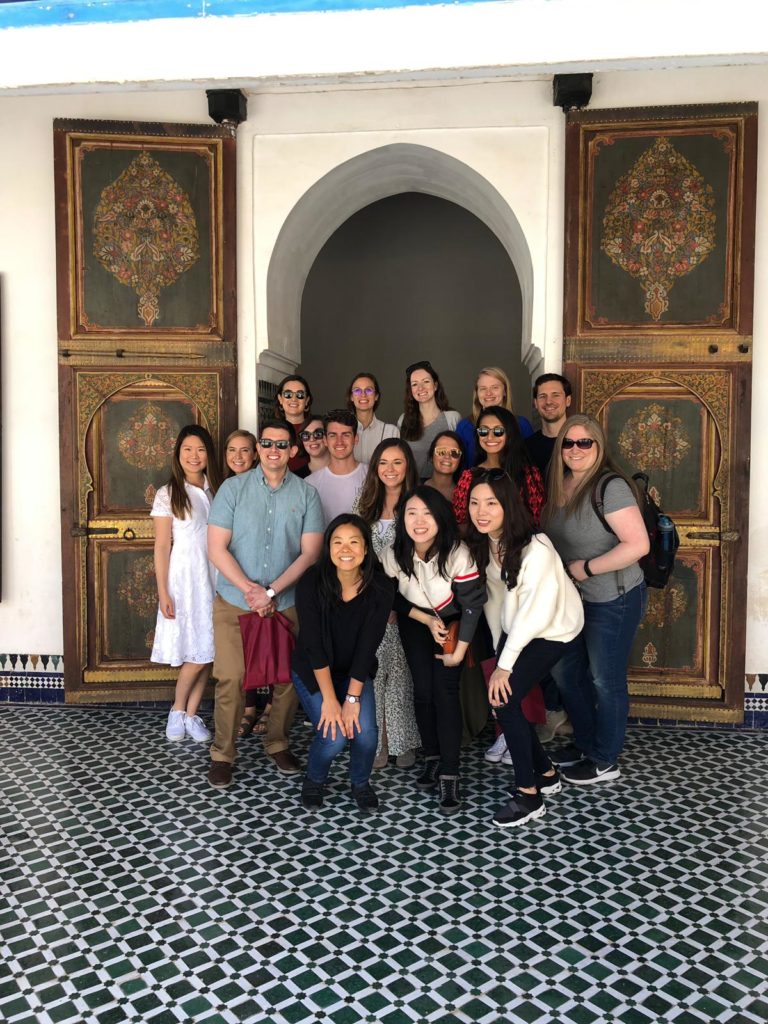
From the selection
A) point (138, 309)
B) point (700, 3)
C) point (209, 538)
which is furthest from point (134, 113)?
point (700, 3)

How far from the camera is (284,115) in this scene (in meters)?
4.45

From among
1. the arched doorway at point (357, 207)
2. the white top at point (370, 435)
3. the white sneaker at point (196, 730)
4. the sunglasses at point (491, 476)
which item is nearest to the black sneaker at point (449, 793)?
the sunglasses at point (491, 476)

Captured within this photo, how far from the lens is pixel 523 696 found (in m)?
3.32

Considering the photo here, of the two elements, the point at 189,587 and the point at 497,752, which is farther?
the point at 189,587

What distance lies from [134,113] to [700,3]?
3200mm

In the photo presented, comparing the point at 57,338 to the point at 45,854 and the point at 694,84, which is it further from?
the point at 694,84

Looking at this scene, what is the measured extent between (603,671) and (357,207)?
312 centimetres

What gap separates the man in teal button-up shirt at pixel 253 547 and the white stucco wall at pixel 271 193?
933 mm

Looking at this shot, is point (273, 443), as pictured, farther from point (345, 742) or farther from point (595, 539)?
point (595, 539)

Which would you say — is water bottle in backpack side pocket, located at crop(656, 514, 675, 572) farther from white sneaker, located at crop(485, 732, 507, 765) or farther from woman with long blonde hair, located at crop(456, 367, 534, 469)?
white sneaker, located at crop(485, 732, 507, 765)

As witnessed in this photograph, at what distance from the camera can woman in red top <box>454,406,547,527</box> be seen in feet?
11.9

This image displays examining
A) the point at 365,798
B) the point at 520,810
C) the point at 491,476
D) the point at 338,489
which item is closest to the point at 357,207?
the point at 338,489

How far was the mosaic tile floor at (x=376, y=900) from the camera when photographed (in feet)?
7.48

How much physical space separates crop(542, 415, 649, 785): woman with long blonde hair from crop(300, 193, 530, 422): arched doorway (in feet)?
12.4
